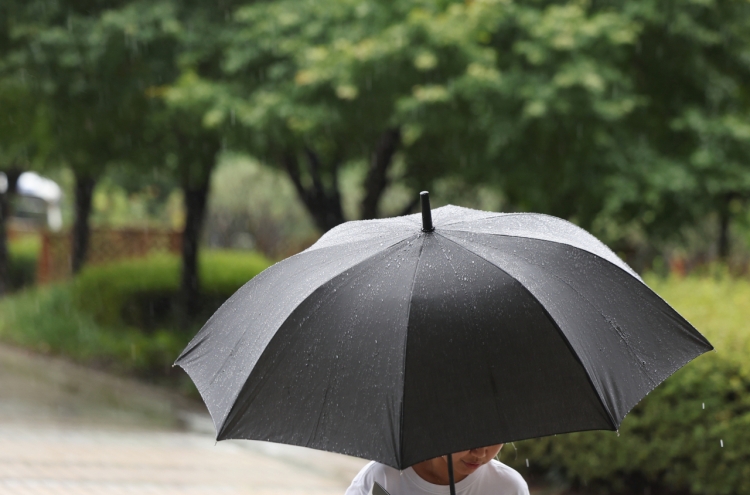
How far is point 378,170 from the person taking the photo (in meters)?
11.6

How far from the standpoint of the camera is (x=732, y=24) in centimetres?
880

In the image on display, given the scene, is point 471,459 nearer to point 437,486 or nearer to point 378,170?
point 437,486

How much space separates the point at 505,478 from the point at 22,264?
24105 millimetres

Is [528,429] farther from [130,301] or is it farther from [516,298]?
[130,301]

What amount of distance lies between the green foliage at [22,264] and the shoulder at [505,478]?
2267 centimetres

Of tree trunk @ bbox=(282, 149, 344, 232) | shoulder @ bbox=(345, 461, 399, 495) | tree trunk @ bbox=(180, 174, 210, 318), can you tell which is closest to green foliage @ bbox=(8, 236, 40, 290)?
tree trunk @ bbox=(180, 174, 210, 318)

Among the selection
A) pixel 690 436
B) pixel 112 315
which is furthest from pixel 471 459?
pixel 112 315

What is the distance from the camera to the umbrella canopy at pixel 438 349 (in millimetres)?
1986

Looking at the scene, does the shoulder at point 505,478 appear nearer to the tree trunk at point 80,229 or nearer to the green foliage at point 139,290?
the green foliage at point 139,290

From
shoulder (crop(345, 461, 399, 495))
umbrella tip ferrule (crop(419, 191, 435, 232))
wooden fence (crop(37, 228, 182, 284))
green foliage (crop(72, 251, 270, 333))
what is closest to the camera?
umbrella tip ferrule (crop(419, 191, 435, 232))

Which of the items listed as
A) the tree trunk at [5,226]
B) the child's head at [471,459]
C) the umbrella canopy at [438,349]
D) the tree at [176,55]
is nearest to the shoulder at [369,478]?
the child's head at [471,459]

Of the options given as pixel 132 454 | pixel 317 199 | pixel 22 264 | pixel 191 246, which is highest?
pixel 317 199

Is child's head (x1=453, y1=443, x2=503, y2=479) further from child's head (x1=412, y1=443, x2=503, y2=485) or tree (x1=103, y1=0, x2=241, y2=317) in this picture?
tree (x1=103, y1=0, x2=241, y2=317)

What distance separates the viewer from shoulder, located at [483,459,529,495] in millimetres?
2289
